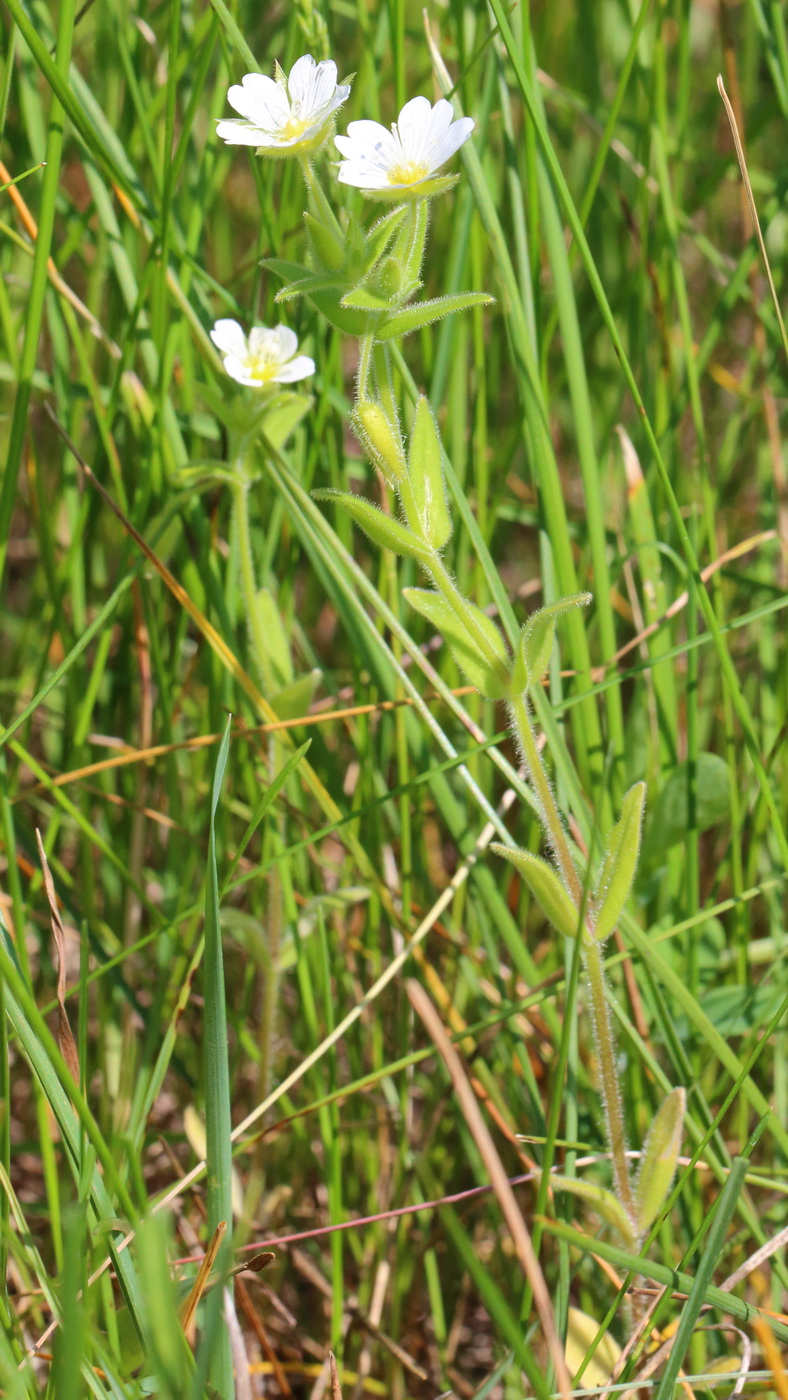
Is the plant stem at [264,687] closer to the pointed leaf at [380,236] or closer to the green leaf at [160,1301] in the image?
the pointed leaf at [380,236]

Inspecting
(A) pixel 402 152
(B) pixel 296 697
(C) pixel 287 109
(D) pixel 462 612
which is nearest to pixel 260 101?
(C) pixel 287 109

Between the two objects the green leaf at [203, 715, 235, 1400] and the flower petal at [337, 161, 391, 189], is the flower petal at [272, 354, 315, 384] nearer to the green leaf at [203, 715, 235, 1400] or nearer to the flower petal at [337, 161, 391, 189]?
the flower petal at [337, 161, 391, 189]

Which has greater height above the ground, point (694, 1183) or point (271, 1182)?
point (694, 1183)

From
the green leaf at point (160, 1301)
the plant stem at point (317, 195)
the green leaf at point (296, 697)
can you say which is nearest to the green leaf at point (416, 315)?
the plant stem at point (317, 195)

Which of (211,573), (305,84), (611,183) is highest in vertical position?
(305,84)

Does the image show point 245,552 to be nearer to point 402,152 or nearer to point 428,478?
point 428,478

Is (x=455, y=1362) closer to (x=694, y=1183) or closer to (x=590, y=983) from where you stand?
(x=694, y=1183)

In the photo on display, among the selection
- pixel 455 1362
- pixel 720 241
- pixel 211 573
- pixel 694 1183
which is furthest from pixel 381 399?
pixel 720 241
